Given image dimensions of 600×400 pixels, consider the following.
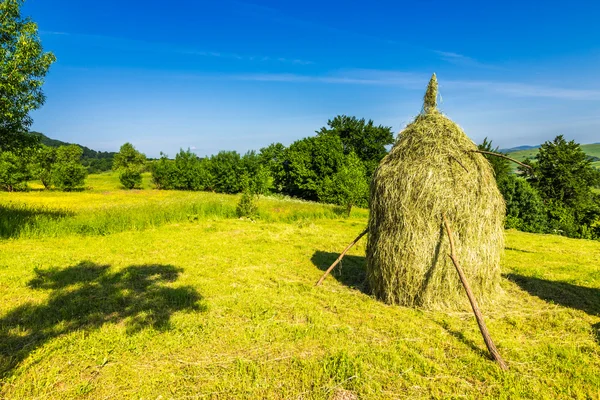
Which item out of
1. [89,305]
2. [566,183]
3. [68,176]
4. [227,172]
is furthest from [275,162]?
[89,305]

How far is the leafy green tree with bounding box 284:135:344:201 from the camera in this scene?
155 ft

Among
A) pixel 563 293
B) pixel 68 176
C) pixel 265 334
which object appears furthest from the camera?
pixel 68 176

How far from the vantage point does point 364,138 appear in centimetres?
5153

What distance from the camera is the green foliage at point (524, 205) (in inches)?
1441

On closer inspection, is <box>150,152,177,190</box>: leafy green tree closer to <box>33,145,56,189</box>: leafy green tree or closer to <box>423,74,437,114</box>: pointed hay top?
<box>33,145,56,189</box>: leafy green tree

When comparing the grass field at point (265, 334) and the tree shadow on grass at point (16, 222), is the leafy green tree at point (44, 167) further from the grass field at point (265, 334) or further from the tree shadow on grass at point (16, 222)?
the grass field at point (265, 334)

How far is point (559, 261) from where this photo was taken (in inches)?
454

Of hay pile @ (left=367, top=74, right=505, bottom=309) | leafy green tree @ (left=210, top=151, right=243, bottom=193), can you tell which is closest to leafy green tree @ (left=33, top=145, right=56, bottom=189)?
leafy green tree @ (left=210, top=151, right=243, bottom=193)

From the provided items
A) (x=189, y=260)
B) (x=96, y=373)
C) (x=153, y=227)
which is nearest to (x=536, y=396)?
(x=96, y=373)

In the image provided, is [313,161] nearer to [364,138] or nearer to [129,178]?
[364,138]

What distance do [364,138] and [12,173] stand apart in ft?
164

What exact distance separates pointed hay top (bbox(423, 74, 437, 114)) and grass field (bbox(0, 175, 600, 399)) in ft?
16.2

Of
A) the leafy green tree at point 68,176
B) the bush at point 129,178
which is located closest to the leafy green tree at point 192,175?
the bush at point 129,178

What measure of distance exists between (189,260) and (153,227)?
7.41 metres
